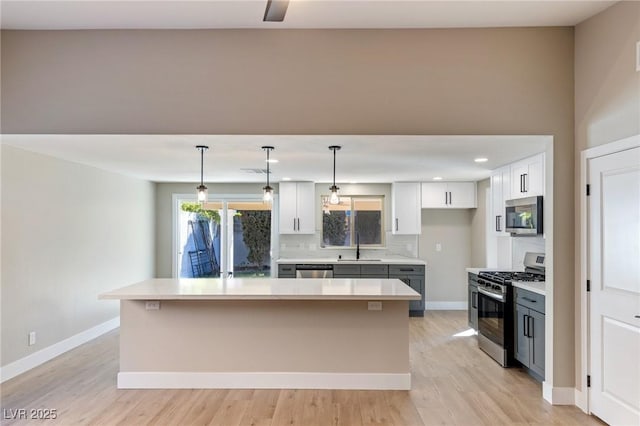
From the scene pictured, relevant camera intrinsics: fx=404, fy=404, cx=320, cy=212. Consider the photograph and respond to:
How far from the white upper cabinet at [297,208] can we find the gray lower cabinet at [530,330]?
3.70 meters

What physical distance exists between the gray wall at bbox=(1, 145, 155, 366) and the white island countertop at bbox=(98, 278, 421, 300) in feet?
4.11

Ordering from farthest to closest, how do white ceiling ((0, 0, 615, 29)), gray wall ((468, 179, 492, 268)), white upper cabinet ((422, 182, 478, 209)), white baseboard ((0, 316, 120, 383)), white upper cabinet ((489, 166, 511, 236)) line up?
white upper cabinet ((422, 182, 478, 209)), gray wall ((468, 179, 492, 268)), white upper cabinet ((489, 166, 511, 236)), white baseboard ((0, 316, 120, 383)), white ceiling ((0, 0, 615, 29))

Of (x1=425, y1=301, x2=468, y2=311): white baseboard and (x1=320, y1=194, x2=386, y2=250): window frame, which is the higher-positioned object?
(x1=320, y1=194, x2=386, y2=250): window frame

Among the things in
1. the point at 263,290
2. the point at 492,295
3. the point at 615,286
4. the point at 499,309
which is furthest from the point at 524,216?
the point at 263,290

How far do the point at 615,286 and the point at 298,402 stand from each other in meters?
2.62

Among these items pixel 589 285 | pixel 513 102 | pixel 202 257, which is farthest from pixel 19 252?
pixel 589 285

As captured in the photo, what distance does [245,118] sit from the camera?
11.3 feet

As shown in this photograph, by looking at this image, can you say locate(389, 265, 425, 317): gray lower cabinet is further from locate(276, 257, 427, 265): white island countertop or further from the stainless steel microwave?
the stainless steel microwave

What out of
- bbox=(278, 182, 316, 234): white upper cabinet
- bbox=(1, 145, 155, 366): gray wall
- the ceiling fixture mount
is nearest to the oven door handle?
bbox=(278, 182, 316, 234): white upper cabinet

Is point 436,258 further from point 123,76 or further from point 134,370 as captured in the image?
point 123,76

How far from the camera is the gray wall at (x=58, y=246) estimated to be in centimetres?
398

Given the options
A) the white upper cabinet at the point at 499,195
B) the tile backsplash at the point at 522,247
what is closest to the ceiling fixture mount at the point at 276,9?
the white upper cabinet at the point at 499,195

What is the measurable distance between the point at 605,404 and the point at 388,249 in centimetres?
435

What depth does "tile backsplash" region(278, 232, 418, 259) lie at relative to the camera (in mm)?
7223
